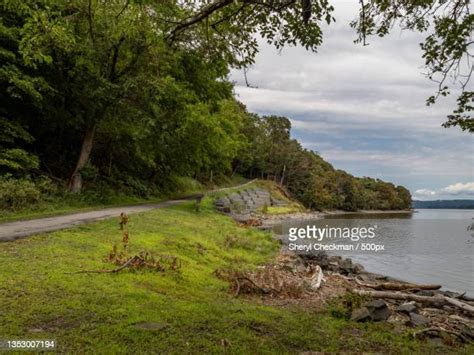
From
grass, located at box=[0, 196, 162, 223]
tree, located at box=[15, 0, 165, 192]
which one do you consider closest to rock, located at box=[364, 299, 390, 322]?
grass, located at box=[0, 196, 162, 223]

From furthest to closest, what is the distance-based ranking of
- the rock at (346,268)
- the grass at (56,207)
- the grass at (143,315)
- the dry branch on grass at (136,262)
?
the rock at (346,268) → the grass at (56,207) → the dry branch on grass at (136,262) → the grass at (143,315)

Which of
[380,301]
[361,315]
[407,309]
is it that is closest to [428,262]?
[407,309]

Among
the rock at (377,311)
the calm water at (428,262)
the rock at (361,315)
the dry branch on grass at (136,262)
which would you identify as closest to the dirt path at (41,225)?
the dry branch on grass at (136,262)

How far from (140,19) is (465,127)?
24.8 ft

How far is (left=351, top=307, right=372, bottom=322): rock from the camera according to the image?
295 inches

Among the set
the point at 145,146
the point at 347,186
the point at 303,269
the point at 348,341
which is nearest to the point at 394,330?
the point at 348,341

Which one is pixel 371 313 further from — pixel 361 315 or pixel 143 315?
pixel 143 315

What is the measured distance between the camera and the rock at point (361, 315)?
7489 mm

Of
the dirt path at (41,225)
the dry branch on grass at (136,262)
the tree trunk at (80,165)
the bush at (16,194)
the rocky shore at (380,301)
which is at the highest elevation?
the tree trunk at (80,165)

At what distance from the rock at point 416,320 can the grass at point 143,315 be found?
69cm

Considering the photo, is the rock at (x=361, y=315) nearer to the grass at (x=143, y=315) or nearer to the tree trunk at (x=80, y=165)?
the grass at (x=143, y=315)

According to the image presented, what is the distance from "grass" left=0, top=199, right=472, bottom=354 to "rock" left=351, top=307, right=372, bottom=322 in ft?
0.81

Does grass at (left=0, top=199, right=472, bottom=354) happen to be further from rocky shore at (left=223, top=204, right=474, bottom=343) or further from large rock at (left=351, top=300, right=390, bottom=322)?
rocky shore at (left=223, top=204, right=474, bottom=343)

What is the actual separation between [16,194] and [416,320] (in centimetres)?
1447
